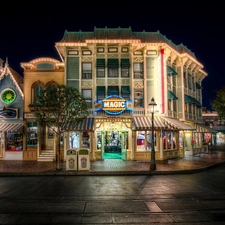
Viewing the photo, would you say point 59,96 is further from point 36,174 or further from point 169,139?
point 169,139

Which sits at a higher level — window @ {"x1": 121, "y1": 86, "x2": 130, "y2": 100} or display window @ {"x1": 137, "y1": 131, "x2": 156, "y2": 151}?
window @ {"x1": 121, "y1": 86, "x2": 130, "y2": 100}

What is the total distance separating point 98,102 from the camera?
2136 centimetres

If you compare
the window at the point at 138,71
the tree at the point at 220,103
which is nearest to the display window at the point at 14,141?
the window at the point at 138,71

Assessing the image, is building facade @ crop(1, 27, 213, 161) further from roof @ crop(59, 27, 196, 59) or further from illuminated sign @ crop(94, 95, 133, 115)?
illuminated sign @ crop(94, 95, 133, 115)

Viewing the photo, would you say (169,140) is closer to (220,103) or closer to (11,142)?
(220,103)

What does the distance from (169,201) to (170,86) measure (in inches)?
689

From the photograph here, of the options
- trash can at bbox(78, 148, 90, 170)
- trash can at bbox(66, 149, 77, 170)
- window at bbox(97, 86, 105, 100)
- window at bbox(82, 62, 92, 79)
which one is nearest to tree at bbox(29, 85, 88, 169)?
trash can at bbox(66, 149, 77, 170)

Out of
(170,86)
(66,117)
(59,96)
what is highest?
(170,86)

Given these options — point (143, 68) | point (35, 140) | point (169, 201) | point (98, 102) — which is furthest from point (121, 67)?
point (169, 201)

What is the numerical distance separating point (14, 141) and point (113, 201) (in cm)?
1692

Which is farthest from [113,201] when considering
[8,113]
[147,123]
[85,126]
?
[8,113]

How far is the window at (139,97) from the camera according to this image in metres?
22.8

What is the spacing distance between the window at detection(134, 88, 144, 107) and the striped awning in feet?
4.38

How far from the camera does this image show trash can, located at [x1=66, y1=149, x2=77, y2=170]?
15.7 meters
